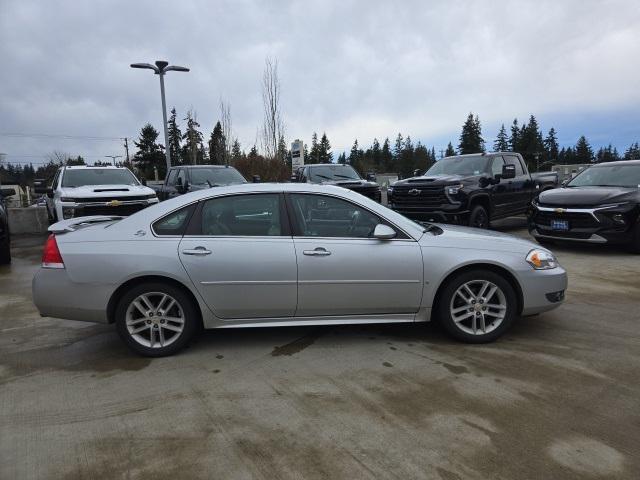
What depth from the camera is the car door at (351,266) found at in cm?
408

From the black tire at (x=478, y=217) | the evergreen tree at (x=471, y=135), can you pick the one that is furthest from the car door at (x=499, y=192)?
the evergreen tree at (x=471, y=135)

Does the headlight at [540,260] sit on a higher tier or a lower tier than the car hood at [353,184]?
lower

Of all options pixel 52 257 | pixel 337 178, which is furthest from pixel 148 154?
pixel 52 257

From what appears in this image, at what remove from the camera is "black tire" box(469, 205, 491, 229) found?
10273mm

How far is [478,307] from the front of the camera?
4.25m

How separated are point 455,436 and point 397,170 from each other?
97.3m

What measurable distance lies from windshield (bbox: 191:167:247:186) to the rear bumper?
7905mm

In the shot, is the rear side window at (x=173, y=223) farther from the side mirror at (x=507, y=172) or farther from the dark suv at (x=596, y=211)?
the side mirror at (x=507, y=172)

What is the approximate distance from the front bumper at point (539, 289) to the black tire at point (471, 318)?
0.36 feet

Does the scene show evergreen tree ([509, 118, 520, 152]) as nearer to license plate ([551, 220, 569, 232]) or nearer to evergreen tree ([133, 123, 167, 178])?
evergreen tree ([133, 123, 167, 178])

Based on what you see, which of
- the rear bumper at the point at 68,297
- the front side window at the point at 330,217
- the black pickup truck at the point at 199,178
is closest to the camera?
the rear bumper at the point at 68,297

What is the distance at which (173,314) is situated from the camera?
13.5 feet

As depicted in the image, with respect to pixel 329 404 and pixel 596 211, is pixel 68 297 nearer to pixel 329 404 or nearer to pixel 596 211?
pixel 329 404

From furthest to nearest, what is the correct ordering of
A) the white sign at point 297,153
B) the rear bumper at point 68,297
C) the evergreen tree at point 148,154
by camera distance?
1. the evergreen tree at point 148,154
2. the white sign at point 297,153
3. the rear bumper at point 68,297
